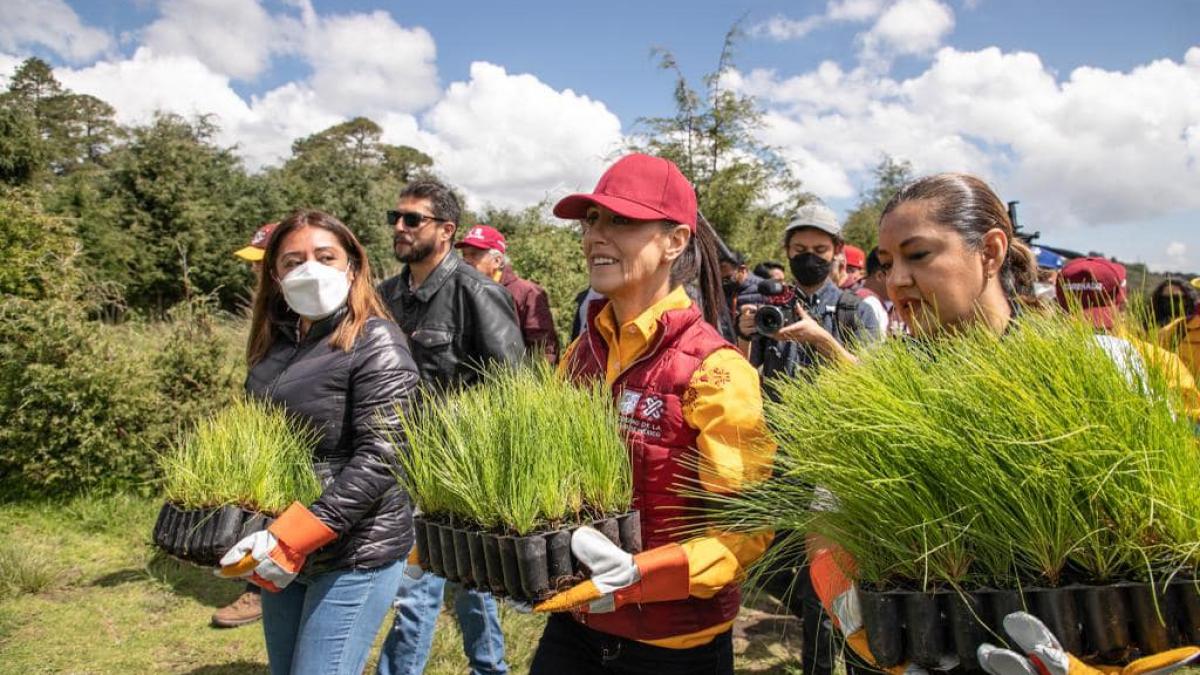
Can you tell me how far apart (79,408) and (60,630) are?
250 cm

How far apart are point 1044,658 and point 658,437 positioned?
3.28 feet

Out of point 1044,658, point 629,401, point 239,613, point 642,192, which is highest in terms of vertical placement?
point 642,192

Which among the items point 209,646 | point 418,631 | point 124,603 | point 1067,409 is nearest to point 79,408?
point 124,603

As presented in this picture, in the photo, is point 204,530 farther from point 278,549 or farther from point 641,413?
point 641,413

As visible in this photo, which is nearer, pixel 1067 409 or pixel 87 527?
pixel 1067 409

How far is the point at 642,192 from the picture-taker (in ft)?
6.66

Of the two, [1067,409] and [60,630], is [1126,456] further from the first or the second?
[60,630]

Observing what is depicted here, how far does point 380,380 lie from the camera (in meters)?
2.59

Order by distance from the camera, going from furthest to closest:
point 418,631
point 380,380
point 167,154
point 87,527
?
point 167,154 < point 87,527 < point 418,631 < point 380,380

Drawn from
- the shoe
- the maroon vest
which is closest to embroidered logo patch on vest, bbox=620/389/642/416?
the maroon vest

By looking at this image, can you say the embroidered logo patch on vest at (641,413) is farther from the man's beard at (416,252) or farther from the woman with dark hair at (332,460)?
the man's beard at (416,252)

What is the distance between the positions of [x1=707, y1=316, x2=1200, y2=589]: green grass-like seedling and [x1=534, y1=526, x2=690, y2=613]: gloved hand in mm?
481

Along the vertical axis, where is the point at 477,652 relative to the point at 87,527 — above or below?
below

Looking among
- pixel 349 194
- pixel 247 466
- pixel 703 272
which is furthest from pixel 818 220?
pixel 349 194
